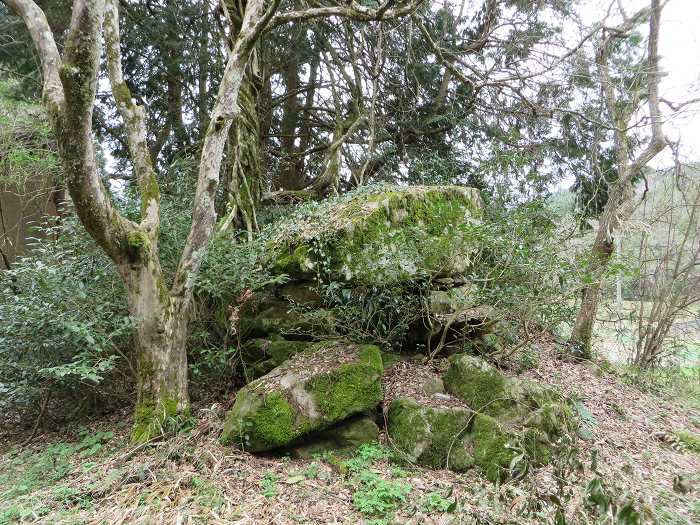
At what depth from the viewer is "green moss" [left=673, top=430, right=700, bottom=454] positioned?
4.77 metres

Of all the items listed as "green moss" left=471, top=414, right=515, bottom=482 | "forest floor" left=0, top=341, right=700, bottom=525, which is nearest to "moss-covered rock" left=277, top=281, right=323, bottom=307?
"forest floor" left=0, top=341, right=700, bottom=525

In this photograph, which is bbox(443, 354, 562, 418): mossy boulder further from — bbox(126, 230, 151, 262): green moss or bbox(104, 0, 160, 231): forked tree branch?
bbox(104, 0, 160, 231): forked tree branch

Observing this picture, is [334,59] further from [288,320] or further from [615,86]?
[288,320]

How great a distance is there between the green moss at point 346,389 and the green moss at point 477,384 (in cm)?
91

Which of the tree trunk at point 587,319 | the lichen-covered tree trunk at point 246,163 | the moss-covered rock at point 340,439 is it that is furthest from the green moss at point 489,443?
the tree trunk at point 587,319

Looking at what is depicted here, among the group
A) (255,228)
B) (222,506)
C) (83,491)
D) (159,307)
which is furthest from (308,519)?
(255,228)

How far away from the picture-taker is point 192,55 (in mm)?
8250

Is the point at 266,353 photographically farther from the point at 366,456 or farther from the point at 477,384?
the point at 477,384

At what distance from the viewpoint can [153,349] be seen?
4.14 m

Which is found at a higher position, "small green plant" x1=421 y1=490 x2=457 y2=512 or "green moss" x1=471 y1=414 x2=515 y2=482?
"green moss" x1=471 y1=414 x2=515 y2=482

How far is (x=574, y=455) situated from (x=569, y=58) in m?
7.91

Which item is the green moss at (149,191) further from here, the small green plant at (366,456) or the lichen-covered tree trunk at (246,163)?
the small green plant at (366,456)

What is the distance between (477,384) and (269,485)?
2253 mm

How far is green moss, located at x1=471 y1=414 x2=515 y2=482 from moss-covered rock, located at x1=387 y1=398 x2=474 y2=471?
8cm
